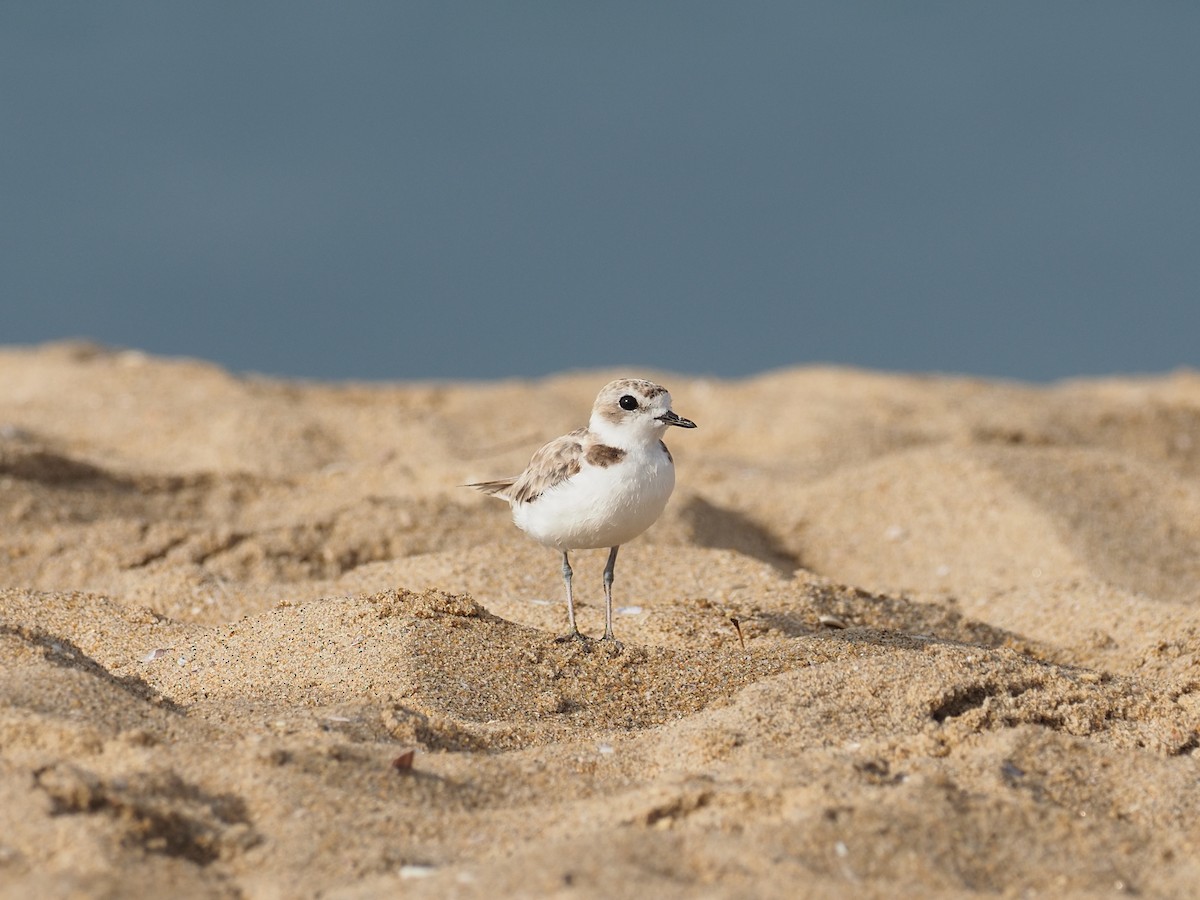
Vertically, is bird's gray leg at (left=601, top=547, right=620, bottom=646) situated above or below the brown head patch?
below

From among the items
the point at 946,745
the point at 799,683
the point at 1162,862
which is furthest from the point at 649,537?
the point at 1162,862

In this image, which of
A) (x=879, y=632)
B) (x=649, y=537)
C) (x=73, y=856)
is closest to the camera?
(x=73, y=856)

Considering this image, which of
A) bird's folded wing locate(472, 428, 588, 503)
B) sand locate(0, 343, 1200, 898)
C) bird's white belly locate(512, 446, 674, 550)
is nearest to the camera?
sand locate(0, 343, 1200, 898)

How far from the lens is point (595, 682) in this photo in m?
4.17

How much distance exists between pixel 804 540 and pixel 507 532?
1.61 meters

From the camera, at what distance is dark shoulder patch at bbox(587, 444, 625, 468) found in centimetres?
434

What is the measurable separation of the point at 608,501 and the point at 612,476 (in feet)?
0.27

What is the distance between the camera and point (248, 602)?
→ 5.43 meters

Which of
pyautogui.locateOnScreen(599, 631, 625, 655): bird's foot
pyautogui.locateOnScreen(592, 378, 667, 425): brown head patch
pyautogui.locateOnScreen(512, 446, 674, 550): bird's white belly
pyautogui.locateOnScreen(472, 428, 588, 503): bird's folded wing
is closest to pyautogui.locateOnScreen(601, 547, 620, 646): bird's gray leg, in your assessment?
pyautogui.locateOnScreen(599, 631, 625, 655): bird's foot

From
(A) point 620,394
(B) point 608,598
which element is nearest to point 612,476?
(A) point 620,394

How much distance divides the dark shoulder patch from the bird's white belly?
0.06 feet

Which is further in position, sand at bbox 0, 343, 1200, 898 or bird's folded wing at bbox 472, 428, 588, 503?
bird's folded wing at bbox 472, 428, 588, 503

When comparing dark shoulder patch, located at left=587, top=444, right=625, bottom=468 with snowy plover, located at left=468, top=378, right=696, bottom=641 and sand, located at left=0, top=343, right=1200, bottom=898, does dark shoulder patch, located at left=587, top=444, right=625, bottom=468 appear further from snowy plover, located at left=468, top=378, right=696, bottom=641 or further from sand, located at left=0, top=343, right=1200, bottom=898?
sand, located at left=0, top=343, right=1200, bottom=898

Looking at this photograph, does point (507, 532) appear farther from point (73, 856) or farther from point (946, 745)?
point (73, 856)
